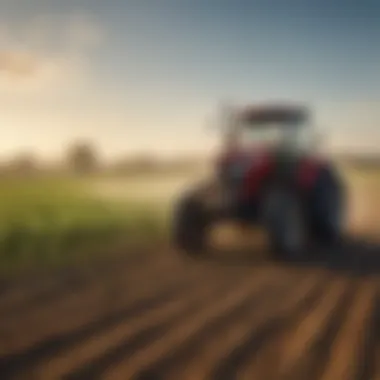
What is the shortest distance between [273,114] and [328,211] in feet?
2.52

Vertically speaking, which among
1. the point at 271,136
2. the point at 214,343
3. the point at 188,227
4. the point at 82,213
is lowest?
the point at 214,343

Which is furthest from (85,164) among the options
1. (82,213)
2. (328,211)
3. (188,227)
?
(328,211)

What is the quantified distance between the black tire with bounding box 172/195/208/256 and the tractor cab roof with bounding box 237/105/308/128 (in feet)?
2.19

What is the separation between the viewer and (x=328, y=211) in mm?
3082

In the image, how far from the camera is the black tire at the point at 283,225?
2.97 m

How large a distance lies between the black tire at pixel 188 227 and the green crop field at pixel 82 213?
87mm

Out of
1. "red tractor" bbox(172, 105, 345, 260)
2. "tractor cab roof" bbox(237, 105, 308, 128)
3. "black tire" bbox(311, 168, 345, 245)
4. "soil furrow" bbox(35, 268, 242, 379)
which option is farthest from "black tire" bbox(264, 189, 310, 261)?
"soil furrow" bbox(35, 268, 242, 379)

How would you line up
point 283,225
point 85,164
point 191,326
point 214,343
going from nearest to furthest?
point 214,343 < point 191,326 < point 85,164 < point 283,225

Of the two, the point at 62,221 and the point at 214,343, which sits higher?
the point at 62,221

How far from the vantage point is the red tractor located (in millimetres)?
2723

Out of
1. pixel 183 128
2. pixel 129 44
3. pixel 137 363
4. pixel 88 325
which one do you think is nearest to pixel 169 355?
pixel 137 363

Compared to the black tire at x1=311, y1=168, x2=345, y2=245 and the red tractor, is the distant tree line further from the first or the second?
the black tire at x1=311, y1=168, x2=345, y2=245

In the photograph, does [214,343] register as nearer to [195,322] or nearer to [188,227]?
[195,322]

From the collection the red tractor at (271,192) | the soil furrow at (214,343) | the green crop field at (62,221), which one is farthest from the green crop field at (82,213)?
the soil furrow at (214,343)
